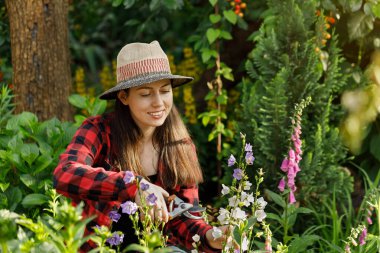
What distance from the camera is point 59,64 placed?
4012 millimetres

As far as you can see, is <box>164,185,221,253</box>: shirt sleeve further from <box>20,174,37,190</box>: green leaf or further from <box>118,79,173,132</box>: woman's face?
<box>20,174,37,190</box>: green leaf

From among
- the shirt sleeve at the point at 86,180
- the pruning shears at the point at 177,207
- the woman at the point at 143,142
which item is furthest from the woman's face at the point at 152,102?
the pruning shears at the point at 177,207

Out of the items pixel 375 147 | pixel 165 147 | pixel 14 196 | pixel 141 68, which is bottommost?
pixel 375 147

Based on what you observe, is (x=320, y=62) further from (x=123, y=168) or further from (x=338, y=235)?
(x=123, y=168)

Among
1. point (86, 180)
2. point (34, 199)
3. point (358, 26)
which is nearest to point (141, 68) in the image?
point (86, 180)

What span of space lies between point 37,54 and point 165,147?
1.52 meters

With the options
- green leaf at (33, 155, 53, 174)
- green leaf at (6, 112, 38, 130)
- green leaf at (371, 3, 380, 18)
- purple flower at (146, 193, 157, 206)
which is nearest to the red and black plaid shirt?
purple flower at (146, 193, 157, 206)

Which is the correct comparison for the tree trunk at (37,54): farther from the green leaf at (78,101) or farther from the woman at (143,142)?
the woman at (143,142)

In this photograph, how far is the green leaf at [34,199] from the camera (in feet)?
10.0

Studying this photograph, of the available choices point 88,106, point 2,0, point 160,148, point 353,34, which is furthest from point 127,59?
point 2,0

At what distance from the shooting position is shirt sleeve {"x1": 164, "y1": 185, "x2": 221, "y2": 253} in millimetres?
2506

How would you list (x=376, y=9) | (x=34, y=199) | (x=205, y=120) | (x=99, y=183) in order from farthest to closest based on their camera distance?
(x=205, y=120), (x=376, y=9), (x=34, y=199), (x=99, y=183)

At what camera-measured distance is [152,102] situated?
2562 millimetres

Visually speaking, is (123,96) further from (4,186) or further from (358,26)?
(358,26)
